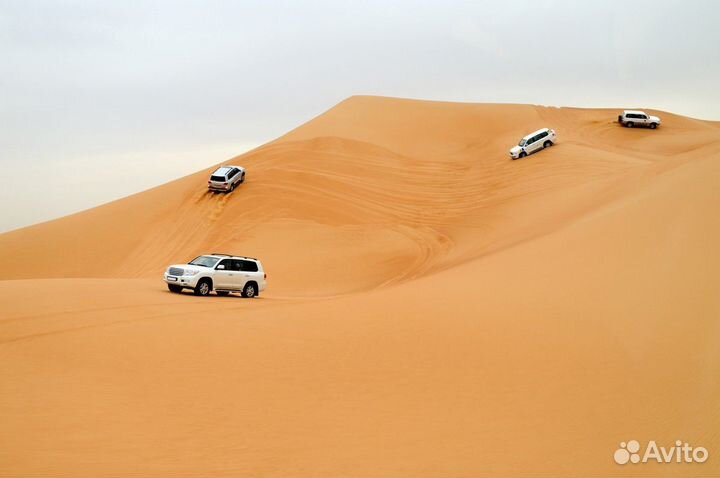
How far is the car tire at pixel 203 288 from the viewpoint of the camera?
863 inches

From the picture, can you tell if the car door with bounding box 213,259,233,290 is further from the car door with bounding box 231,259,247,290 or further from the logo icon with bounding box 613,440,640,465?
the logo icon with bounding box 613,440,640,465

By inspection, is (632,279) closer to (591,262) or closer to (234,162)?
(591,262)

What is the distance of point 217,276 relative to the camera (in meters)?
22.5

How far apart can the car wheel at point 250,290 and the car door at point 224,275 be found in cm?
69

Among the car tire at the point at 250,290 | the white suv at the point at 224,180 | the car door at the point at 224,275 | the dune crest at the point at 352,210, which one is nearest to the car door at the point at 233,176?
the white suv at the point at 224,180

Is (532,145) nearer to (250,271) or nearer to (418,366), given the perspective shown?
(250,271)

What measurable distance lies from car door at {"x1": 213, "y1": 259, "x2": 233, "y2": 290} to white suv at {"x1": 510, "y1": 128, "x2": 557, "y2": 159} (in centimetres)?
2837

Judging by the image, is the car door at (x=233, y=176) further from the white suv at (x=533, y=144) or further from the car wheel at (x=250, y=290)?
the car wheel at (x=250, y=290)

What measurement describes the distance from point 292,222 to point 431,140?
18782 millimetres

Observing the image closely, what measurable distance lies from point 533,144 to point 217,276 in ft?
99.4

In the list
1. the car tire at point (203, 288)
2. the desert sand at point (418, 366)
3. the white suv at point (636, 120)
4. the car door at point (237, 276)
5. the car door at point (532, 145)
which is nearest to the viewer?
the desert sand at point (418, 366)

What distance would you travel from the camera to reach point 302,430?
9.53 meters

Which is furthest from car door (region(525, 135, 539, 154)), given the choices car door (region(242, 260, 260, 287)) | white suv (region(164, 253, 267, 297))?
car door (region(242, 260, 260, 287))

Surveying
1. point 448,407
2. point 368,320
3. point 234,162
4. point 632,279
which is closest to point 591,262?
point 632,279
